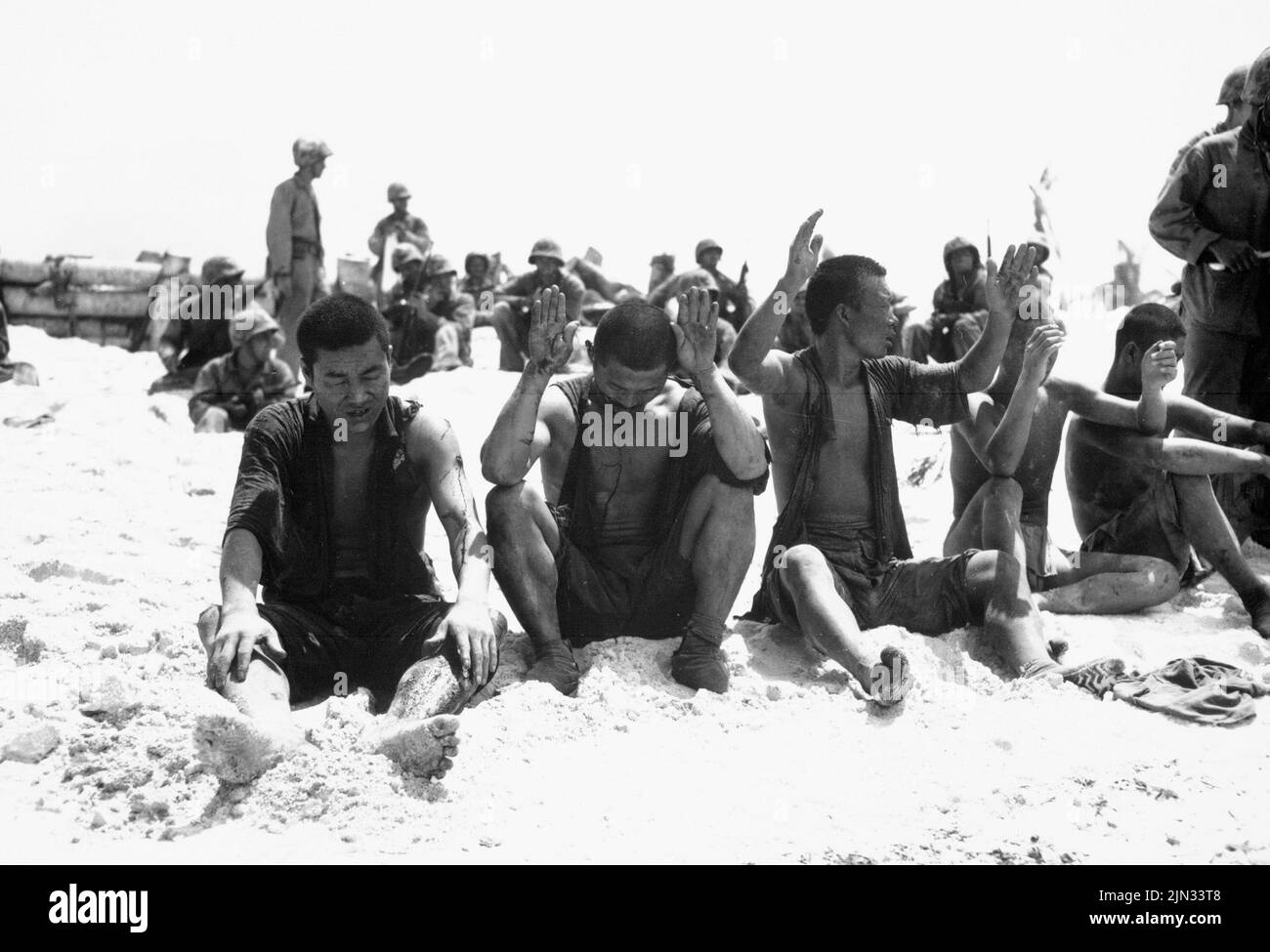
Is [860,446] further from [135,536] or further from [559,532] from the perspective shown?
[135,536]

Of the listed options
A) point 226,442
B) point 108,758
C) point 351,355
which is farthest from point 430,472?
point 226,442

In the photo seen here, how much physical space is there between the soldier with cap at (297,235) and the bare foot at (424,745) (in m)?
7.56

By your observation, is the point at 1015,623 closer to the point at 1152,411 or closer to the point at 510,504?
the point at 1152,411

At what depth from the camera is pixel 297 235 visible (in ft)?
34.5

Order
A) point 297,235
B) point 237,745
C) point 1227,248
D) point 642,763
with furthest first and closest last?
point 297,235
point 1227,248
point 642,763
point 237,745

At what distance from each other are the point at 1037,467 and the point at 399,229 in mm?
9149

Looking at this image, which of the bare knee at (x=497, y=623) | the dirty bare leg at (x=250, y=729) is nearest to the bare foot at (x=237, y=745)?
the dirty bare leg at (x=250, y=729)

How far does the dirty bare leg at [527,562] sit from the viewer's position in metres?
4.15

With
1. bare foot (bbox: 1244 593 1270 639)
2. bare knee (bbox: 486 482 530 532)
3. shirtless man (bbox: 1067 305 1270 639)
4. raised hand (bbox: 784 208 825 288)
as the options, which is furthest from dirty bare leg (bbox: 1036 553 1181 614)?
bare knee (bbox: 486 482 530 532)

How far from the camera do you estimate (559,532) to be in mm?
4352

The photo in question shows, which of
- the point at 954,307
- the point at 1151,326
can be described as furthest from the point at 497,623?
the point at 954,307

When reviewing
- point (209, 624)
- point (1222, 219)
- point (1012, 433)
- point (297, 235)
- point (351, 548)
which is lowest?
point (209, 624)

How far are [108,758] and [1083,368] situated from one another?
9534mm

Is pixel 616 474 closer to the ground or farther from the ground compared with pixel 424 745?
farther from the ground
